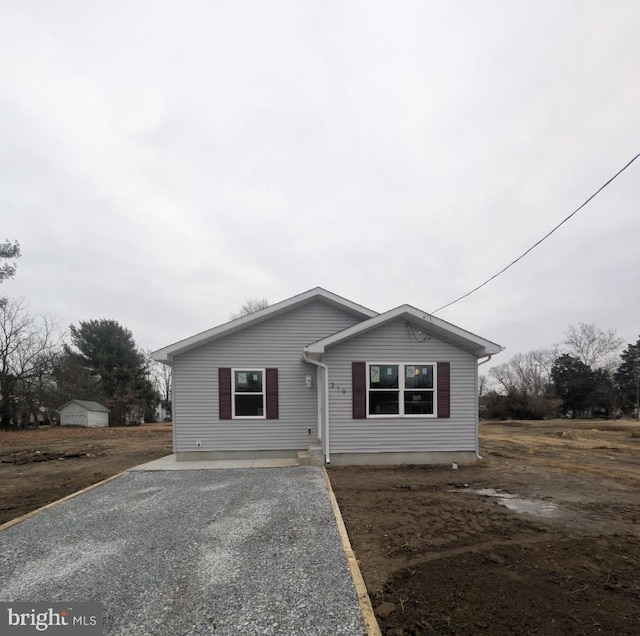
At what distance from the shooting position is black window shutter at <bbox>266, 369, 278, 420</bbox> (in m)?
9.98

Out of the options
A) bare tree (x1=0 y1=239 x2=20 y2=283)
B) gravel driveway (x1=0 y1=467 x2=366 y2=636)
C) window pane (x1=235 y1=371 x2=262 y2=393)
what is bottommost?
gravel driveway (x1=0 y1=467 x2=366 y2=636)

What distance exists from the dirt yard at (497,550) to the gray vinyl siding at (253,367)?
2.54 metres

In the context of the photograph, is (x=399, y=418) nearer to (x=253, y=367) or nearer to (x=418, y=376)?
(x=418, y=376)

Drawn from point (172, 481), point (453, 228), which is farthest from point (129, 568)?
point (453, 228)

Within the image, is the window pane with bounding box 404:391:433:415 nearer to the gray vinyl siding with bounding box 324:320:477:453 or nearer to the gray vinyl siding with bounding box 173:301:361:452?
the gray vinyl siding with bounding box 324:320:477:453

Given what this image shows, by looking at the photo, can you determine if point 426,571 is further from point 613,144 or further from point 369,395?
point 613,144

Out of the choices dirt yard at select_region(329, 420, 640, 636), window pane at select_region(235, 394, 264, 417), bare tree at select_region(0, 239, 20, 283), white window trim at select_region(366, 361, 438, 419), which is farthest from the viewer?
bare tree at select_region(0, 239, 20, 283)

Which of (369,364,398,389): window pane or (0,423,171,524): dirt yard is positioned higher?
(369,364,398,389): window pane

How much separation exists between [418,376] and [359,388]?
1508mm

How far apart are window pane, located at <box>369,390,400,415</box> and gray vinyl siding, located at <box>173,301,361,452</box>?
183cm

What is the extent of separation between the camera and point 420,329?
9.25 metres

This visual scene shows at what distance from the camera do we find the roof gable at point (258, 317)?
9.64 metres

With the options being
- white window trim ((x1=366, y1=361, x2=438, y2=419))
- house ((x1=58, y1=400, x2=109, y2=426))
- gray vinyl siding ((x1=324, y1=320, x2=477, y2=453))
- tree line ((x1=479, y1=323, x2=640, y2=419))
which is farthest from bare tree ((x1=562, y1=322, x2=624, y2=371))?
house ((x1=58, y1=400, x2=109, y2=426))

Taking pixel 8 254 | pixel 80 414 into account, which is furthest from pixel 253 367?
pixel 80 414
